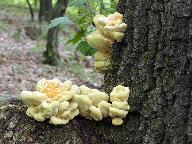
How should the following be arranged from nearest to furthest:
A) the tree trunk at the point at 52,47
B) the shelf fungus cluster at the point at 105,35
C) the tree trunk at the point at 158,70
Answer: the tree trunk at the point at 158,70 < the shelf fungus cluster at the point at 105,35 < the tree trunk at the point at 52,47

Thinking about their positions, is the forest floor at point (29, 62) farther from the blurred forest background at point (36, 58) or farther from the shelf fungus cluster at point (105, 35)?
the shelf fungus cluster at point (105, 35)

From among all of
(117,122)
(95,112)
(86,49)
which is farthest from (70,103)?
(86,49)

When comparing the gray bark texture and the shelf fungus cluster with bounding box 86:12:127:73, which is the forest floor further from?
the gray bark texture

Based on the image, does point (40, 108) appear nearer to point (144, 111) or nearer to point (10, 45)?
point (144, 111)

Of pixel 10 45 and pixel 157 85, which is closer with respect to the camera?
pixel 157 85

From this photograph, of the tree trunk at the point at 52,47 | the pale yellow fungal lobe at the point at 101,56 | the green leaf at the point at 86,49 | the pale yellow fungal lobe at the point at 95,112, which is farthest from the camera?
the tree trunk at the point at 52,47

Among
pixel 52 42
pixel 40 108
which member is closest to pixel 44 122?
pixel 40 108

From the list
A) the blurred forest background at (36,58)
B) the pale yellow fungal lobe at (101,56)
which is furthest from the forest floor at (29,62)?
the pale yellow fungal lobe at (101,56)

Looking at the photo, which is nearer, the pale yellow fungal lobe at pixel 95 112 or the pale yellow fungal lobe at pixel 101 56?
the pale yellow fungal lobe at pixel 95 112
